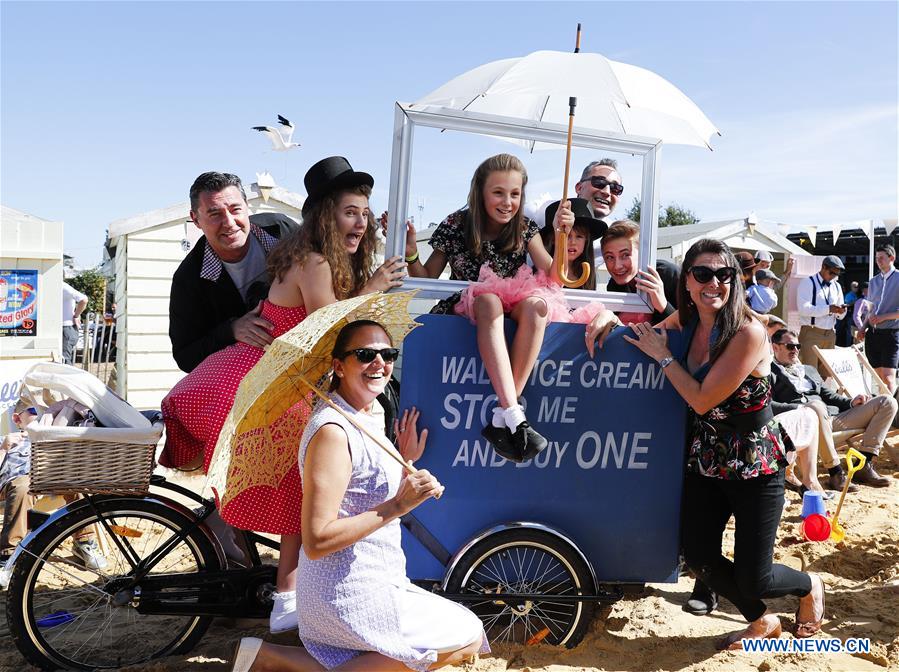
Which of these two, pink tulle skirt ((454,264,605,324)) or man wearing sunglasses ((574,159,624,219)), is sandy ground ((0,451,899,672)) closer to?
pink tulle skirt ((454,264,605,324))

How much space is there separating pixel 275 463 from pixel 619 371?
5.10ft

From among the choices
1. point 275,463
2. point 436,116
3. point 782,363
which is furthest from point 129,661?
point 782,363

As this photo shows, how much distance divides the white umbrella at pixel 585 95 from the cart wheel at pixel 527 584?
218 centimetres

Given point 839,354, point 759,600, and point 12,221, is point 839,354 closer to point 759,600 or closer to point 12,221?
point 759,600

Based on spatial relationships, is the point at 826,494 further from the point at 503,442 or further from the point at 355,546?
the point at 355,546

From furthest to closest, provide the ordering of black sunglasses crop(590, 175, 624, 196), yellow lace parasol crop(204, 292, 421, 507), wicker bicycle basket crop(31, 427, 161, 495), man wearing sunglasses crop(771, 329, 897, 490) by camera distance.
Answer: man wearing sunglasses crop(771, 329, 897, 490)
black sunglasses crop(590, 175, 624, 196)
wicker bicycle basket crop(31, 427, 161, 495)
yellow lace parasol crop(204, 292, 421, 507)

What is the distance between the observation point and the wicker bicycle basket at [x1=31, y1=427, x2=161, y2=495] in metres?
2.95

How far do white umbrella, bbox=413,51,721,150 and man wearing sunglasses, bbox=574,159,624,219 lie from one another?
10.2 inches

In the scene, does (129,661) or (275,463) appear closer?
(275,463)

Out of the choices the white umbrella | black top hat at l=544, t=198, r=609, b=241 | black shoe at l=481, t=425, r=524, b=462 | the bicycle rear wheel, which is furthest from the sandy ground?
the white umbrella

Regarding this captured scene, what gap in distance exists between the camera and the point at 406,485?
7.55ft

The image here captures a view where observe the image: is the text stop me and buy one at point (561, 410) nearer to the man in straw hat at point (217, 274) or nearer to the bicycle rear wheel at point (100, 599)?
the man in straw hat at point (217, 274)

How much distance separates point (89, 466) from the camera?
299cm

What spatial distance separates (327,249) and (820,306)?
903 centimetres
